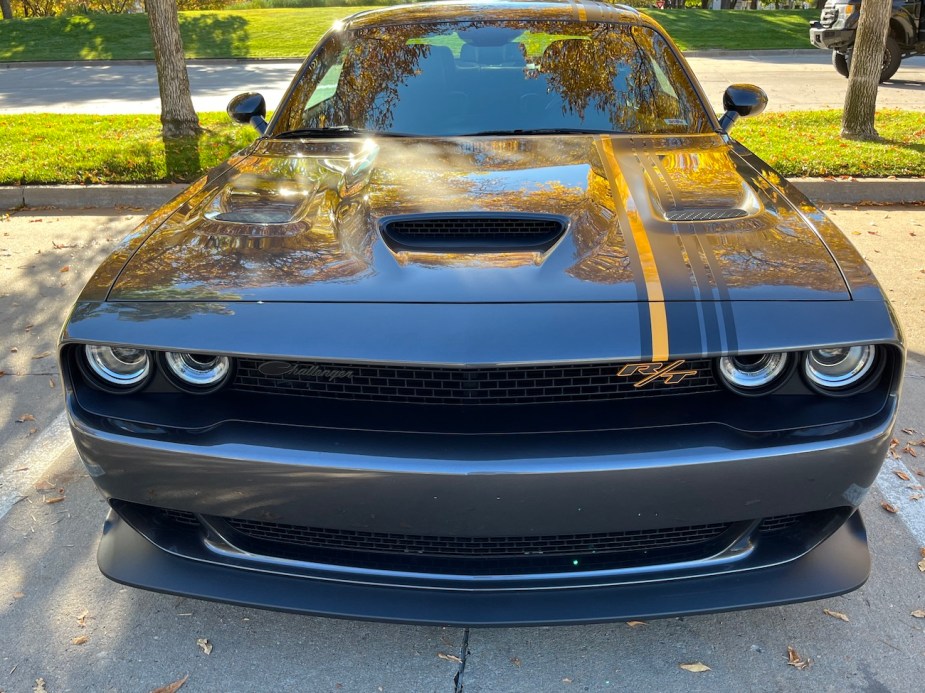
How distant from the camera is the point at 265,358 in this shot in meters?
1.62

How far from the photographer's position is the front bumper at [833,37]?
1113cm

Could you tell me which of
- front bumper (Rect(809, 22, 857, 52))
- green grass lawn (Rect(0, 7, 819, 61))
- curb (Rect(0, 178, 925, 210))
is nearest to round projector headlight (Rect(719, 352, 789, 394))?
curb (Rect(0, 178, 925, 210))

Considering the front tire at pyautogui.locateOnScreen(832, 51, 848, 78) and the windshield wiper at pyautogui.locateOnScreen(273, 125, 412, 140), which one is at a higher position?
the windshield wiper at pyautogui.locateOnScreen(273, 125, 412, 140)

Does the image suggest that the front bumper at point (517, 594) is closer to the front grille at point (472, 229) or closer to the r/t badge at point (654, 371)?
the r/t badge at point (654, 371)

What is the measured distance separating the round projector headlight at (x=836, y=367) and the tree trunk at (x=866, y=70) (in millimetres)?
6348

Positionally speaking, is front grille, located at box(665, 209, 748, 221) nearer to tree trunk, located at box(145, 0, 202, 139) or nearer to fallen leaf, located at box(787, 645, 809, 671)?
fallen leaf, located at box(787, 645, 809, 671)

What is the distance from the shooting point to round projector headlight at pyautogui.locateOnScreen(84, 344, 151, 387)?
181cm

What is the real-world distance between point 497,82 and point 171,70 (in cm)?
527

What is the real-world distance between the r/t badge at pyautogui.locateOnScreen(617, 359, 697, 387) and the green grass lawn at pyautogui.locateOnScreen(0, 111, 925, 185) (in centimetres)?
508

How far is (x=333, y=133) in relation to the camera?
2826 millimetres

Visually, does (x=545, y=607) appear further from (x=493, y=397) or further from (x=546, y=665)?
(x=493, y=397)

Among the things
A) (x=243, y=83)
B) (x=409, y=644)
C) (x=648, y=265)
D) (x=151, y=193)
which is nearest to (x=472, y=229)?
(x=648, y=265)

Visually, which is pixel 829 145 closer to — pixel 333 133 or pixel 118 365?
pixel 333 133

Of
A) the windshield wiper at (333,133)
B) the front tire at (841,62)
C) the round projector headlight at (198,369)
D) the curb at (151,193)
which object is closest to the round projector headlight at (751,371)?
the round projector headlight at (198,369)
